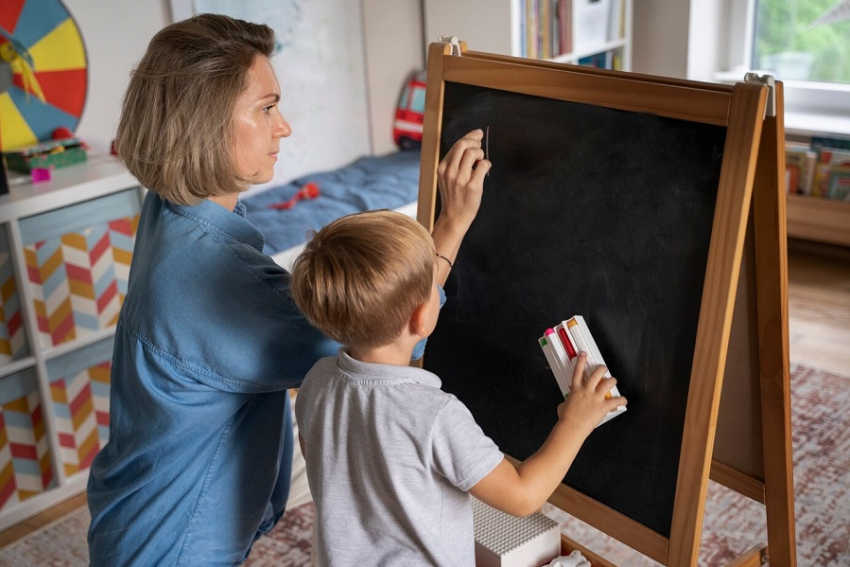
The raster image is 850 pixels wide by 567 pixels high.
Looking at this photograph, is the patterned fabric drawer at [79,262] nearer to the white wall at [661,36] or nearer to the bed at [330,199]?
the bed at [330,199]

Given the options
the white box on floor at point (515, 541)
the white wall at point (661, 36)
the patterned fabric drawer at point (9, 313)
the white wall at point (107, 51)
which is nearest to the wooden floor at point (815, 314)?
the patterned fabric drawer at point (9, 313)

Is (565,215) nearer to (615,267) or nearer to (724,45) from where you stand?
(615,267)

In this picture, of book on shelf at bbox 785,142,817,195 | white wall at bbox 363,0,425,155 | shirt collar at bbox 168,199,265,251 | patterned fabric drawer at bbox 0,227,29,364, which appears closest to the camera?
shirt collar at bbox 168,199,265,251

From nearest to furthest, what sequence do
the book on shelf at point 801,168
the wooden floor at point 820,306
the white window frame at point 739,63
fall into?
the wooden floor at point 820,306 → the book on shelf at point 801,168 → the white window frame at point 739,63

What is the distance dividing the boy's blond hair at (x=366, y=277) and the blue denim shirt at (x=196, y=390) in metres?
0.15

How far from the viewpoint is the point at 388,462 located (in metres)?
1.18

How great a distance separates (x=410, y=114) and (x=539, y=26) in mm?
650

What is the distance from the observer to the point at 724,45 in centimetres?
432

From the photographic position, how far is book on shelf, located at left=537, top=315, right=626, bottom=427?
1.41m

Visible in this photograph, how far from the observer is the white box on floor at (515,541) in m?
1.52

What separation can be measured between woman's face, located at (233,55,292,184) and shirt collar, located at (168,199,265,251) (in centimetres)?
6

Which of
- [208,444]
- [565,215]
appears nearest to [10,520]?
[208,444]

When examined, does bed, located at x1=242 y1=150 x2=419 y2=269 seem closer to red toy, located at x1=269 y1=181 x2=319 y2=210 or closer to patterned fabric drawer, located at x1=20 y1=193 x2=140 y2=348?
red toy, located at x1=269 y1=181 x2=319 y2=210

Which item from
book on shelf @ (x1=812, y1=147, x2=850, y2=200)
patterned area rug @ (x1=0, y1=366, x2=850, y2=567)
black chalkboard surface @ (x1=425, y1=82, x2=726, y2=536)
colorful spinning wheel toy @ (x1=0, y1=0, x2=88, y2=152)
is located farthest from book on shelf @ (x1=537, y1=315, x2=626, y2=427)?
book on shelf @ (x1=812, y1=147, x2=850, y2=200)
